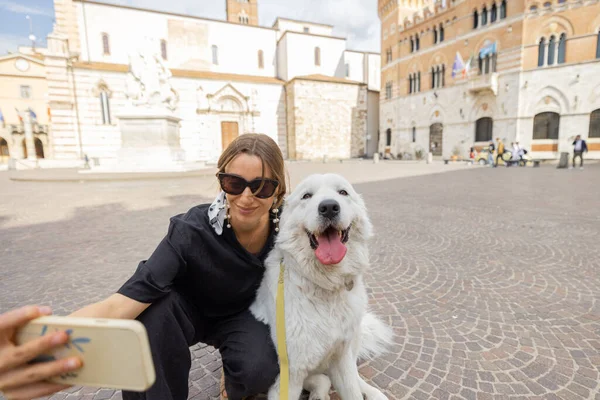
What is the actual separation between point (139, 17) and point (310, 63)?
1866cm

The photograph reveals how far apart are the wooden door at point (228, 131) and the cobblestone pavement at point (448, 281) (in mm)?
26104

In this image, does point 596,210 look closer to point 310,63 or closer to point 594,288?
point 594,288

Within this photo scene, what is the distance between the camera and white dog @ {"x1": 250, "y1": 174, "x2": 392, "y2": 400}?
1776 millimetres

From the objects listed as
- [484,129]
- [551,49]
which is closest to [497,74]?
[551,49]

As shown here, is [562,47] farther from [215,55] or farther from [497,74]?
[215,55]

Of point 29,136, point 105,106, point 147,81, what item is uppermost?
point 105,106

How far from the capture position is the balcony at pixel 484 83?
85.3 ft

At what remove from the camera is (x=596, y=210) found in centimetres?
731

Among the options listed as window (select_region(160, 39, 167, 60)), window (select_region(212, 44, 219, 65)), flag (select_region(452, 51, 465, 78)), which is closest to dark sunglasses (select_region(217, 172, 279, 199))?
flag (select_region(452, 51, 465, 78))

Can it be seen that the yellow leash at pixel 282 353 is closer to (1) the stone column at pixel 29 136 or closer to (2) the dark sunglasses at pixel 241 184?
(2) the dark sunglasses at pixel 241 184

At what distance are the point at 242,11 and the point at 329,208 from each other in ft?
166

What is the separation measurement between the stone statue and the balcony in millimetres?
24934

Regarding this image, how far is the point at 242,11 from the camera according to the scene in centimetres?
4384

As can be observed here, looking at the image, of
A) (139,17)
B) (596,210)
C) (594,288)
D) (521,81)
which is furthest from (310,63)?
(594,288)
